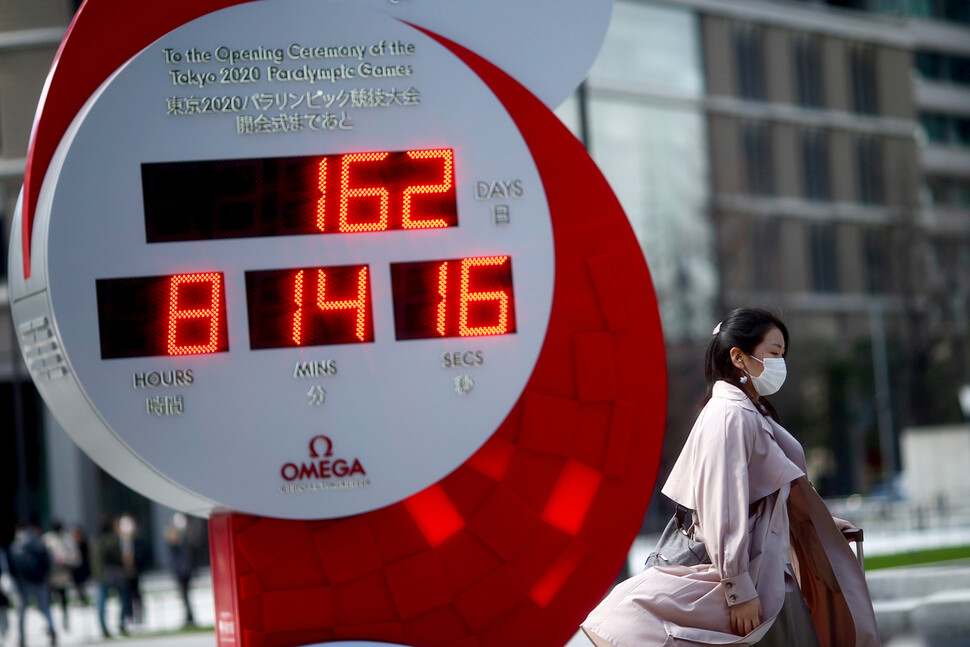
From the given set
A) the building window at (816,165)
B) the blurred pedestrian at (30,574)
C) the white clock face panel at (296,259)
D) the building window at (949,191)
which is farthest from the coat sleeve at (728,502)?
the building window at (949,191)

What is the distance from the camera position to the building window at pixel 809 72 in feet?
217

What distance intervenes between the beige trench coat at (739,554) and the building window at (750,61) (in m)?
60.3

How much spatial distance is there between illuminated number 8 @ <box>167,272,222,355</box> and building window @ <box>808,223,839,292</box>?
61005mm

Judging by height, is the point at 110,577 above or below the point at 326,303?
below

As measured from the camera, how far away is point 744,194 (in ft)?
202

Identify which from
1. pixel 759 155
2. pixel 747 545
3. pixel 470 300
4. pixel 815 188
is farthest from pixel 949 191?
pixel 747 545

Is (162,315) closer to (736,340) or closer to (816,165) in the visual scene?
(736,340)

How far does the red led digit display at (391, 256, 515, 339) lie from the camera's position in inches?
277

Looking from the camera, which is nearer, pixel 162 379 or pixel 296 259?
pixel 162 379

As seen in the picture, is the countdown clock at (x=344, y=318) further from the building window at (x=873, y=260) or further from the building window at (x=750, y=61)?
the building window at (x=750, y=61)

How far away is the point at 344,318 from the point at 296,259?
0.39 m

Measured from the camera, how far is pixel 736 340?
577cm

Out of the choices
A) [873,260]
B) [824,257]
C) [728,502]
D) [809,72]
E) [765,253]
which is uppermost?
[809,72]

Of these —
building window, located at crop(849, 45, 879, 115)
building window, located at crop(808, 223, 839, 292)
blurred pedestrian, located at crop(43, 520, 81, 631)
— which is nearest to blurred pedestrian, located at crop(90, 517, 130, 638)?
blurred pedestrian, located at crop(43, 520, 81, 631)
